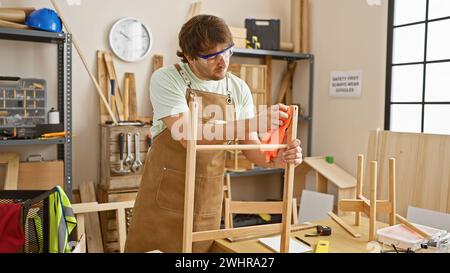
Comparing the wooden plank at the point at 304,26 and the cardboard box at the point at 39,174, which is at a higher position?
the wooden plank at the point at 304,26

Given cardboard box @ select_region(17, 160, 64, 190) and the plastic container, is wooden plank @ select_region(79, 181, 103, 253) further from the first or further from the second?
the plastic container

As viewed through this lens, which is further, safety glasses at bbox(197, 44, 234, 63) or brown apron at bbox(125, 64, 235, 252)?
brown apron at bbox(125, 64, 235, 252)

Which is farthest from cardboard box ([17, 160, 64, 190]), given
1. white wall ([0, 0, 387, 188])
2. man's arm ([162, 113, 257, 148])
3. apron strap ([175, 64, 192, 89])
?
man's arm ([162, 113, 257, 148])

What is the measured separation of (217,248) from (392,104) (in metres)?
2.22

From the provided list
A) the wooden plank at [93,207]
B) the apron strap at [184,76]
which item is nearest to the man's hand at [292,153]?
the apron strap at [184,76]

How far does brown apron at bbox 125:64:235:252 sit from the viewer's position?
1767mm

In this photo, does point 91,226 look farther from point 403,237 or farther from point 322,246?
point 403,237

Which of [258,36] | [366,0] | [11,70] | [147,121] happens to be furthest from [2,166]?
[366,0]

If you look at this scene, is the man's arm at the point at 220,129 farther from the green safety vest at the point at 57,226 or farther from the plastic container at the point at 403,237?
the plastic container at the point at 403,237

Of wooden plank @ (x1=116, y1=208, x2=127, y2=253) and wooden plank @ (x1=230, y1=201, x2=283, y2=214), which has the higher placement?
wooden plank @ (x1=230, y1=201, x2=283, y2=214)

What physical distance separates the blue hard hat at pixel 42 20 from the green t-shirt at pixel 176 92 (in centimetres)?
138

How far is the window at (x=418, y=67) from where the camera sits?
3057 mm

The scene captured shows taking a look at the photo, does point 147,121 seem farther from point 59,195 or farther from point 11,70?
point 59,195

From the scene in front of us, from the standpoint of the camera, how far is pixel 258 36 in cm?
377
